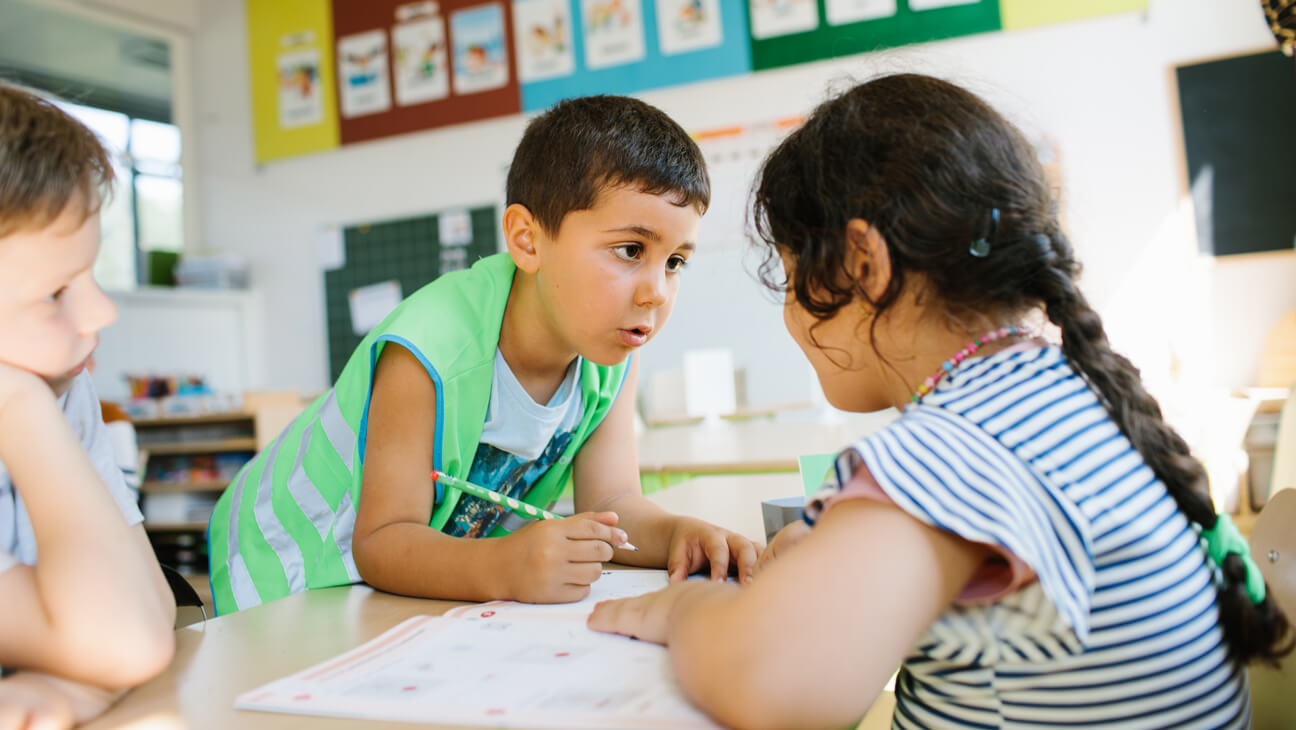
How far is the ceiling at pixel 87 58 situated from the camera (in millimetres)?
3883

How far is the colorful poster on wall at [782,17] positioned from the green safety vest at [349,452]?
2635 millimetres

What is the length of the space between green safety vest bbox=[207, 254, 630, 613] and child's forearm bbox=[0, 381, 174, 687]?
1.18 feet

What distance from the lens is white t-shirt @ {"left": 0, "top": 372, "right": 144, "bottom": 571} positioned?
668 mm

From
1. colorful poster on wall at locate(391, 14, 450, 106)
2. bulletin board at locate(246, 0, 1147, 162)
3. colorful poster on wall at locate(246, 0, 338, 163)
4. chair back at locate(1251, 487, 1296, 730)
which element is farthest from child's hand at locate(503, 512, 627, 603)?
colorful poster on wall at locate(246, 0, 338, 163)

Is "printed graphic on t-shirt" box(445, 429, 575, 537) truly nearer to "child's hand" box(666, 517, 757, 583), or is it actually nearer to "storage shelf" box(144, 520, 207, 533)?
"child's hand" box(666, 517, 757, 583)

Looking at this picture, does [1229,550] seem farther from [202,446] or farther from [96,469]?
[202,446]

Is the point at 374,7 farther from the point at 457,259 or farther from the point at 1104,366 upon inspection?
the point at 1104,366

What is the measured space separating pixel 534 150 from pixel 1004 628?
816 mm

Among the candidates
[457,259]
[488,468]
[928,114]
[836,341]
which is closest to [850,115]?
[928,114]

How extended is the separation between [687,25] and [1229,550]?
3346 mm

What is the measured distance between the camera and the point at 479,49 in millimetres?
3918

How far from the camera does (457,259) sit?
13.0 feet

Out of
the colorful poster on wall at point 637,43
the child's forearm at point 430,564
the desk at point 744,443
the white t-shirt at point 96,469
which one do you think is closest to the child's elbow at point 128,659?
the white t-shirt at point 96,469

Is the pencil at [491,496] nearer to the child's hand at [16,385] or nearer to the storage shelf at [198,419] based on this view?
the child's hand at [16,385]
